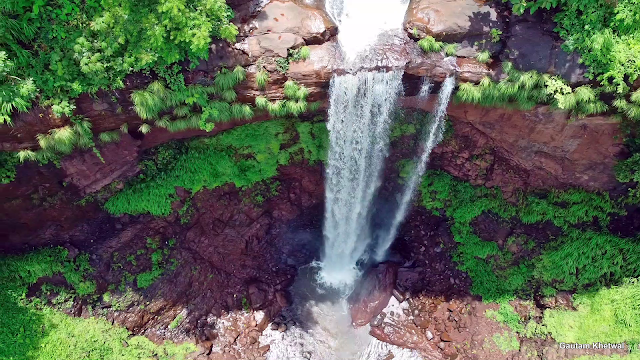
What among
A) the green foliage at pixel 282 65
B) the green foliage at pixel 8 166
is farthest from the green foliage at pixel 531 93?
the green foliage at pixel 8 166

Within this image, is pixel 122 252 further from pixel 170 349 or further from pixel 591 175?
pixel 591 175

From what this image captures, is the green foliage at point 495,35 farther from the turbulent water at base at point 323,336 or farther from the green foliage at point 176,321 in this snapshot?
the green foliage at point 176,321

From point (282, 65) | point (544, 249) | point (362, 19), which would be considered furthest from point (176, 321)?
point (544, 249)

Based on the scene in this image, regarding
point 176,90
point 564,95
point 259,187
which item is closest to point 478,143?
point 564,95

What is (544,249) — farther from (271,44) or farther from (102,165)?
(102,165)

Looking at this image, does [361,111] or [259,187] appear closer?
[361,111]

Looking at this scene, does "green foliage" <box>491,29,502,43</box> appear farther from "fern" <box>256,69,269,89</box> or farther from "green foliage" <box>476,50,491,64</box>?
"fern" <box>256,69,269,89</box>
